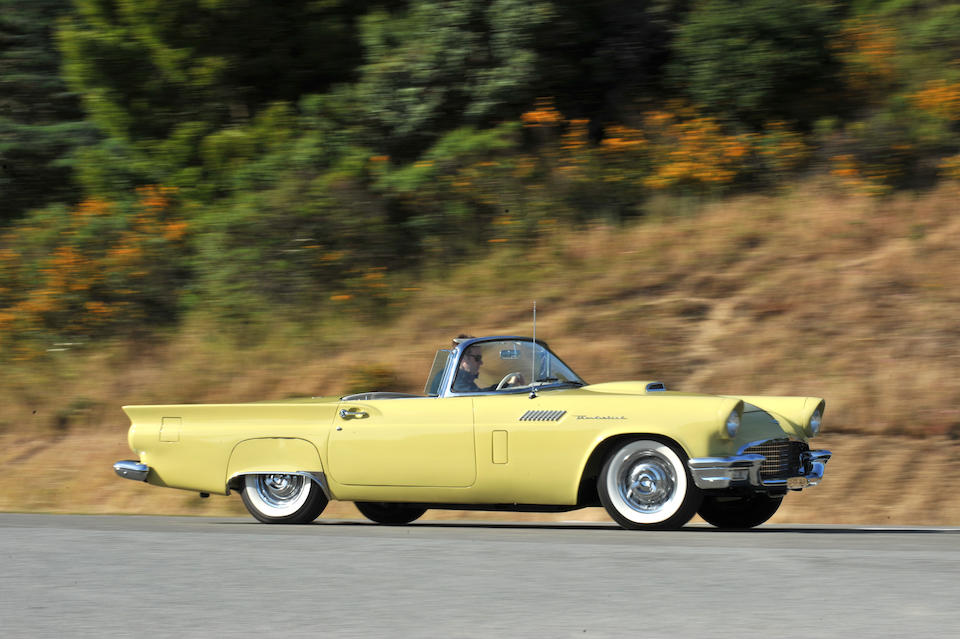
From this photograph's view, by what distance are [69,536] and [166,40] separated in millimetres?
14764

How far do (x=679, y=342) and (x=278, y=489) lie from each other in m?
6.61

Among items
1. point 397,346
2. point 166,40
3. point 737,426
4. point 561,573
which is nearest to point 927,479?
point 737,426

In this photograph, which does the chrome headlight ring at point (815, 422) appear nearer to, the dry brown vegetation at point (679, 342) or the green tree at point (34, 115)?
the dry brown vegetation at point (679, 342)

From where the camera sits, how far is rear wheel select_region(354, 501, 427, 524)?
10.5 metres

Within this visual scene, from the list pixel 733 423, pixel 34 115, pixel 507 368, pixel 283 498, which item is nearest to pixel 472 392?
pixel 507 368

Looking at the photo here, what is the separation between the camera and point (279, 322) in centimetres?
1761

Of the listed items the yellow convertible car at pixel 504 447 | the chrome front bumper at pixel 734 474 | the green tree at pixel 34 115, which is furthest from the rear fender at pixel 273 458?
the green tree at pixel 34 115

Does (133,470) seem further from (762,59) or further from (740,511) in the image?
(762,59)

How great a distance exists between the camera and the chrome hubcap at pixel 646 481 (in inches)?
334

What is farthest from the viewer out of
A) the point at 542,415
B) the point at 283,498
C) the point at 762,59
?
the point at 762,59

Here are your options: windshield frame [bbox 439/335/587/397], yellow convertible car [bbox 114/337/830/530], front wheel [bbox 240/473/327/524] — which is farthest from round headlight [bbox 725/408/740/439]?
front wheel [bbox 240/473/327/524]

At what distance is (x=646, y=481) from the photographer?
336 inches

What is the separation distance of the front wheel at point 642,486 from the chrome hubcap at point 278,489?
8.32 feet

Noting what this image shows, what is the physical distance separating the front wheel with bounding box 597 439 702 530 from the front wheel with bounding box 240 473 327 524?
7.73ft
